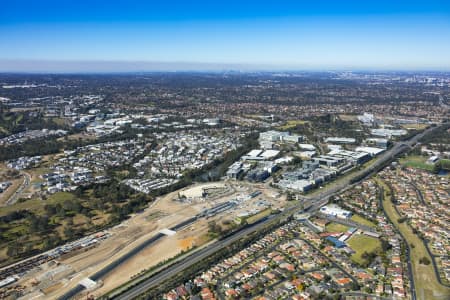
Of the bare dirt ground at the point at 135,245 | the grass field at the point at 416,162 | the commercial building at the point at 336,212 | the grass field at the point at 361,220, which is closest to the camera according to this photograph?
the bare dirt ground at the point at 135,245

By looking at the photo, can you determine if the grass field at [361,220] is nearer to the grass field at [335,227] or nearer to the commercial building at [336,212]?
the commercial building at [336,212]

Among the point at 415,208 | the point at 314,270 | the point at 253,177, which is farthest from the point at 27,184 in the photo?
the point at 415,208

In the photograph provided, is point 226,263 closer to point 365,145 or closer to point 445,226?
point 445,226

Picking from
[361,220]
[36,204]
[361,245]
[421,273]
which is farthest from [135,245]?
[421,273]

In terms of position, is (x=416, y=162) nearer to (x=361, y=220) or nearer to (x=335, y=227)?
(x=361, y=220)

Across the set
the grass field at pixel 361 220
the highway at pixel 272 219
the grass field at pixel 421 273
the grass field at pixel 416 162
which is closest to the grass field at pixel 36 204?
the highway at pixel 272 219
